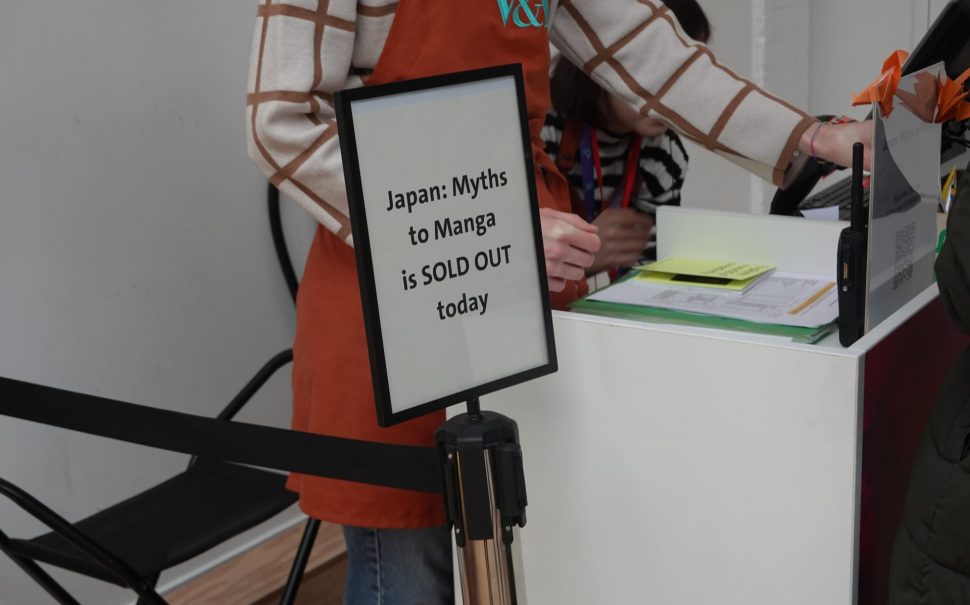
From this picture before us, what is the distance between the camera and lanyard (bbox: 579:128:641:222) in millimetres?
1904

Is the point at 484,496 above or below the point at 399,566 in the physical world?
above

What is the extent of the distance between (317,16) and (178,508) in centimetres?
112

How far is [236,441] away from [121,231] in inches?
47.0

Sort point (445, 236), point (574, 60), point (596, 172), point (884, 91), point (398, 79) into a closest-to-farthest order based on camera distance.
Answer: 1. point (445, 236)
2. point (884, 91)
3. point (398, 79)
4. point (574, 60)
5. point (596, 172)

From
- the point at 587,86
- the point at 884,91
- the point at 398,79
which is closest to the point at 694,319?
the point at 884,91

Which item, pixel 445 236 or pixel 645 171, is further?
pixel 645 171

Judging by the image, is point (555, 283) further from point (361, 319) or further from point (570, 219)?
point (361, 319)

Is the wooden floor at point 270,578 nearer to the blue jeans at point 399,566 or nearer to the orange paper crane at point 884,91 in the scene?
the blue jeans at point 399,566

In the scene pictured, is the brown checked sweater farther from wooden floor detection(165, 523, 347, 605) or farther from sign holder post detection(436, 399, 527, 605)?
wooden floor detection(165, 523, 347, 605)

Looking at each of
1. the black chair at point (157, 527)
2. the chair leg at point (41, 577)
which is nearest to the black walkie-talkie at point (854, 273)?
the black chair at point (157, 527)

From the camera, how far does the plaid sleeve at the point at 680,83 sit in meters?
1.31

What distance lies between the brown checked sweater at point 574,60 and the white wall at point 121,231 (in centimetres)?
106

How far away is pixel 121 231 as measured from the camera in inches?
83.7

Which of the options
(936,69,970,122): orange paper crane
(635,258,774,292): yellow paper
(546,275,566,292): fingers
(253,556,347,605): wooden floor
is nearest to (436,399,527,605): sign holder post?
(546,275,566,292): fingers
